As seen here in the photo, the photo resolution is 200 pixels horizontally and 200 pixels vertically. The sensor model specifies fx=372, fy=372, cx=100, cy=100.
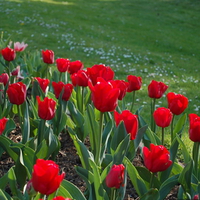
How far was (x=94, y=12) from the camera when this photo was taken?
46.1 ft

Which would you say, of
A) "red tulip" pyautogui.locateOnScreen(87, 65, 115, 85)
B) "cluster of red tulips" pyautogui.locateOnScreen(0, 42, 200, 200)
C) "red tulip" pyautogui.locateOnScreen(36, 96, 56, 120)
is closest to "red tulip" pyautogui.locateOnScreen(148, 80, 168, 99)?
"cluster of red tulips" pyautogui.locateOnScreen(0, 42, 200, 200)

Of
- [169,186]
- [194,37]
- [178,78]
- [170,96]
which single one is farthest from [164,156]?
[194,37]

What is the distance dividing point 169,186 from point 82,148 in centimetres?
53

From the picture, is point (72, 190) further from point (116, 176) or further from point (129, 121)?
point (129, 121)

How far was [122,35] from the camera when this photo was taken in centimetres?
1086

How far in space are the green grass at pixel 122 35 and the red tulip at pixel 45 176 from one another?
146 inches

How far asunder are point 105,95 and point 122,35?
9261 millimetres

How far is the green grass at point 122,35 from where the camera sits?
7.21 metres

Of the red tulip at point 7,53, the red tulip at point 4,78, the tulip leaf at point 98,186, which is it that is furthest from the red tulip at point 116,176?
the red tulip at point 7,53

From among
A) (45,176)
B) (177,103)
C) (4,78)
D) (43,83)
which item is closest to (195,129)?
(177,103)

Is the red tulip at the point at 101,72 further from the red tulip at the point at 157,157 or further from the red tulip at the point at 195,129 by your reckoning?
the red tulip at the point at 157,157

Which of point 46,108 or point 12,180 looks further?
point 46,108

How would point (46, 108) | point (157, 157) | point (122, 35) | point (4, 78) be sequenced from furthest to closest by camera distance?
point (122, 35)
point (4, 78)
point (46, 108)
point (157, 157)

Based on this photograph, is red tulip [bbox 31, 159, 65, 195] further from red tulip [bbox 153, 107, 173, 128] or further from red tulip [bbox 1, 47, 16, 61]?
red tulip [bbox 1, 47, 16, 61]
